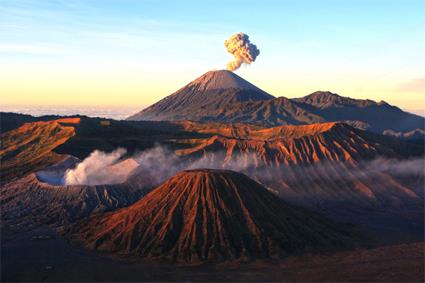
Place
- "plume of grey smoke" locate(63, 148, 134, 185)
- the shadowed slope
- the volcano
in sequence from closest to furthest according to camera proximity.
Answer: the volcano < "plume of grey smoke" locate(63, 148, 134, 185) < the shadowed slope

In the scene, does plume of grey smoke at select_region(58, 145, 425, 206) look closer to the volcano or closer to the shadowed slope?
the shadowed slope

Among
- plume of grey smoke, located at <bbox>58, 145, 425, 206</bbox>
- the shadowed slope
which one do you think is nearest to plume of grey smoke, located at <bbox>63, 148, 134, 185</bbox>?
plume of grey smoke, located at <bbox>58, 145, 425, 206</bbox>

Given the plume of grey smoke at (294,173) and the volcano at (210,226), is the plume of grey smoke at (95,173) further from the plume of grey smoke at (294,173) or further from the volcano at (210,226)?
the volcano at (210,226)

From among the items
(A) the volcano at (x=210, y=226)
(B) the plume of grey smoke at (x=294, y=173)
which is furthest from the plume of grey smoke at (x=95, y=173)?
(A) the volcano at (x=210, y=226)

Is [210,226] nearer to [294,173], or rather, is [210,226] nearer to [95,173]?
[95,173]

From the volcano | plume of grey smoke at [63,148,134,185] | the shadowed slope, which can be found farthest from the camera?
the shadowed slope

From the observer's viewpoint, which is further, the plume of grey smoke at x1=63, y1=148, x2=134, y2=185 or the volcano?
the plume of grey smoke at x1=63, y1=148, x2=134, y2=185

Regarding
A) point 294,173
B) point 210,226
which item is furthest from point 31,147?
point 210,226

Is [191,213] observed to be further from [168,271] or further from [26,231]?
[26,231]

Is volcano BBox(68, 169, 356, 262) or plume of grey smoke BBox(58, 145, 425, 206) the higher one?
plume of grey smoke BBox(58, 145, 425, 206)
